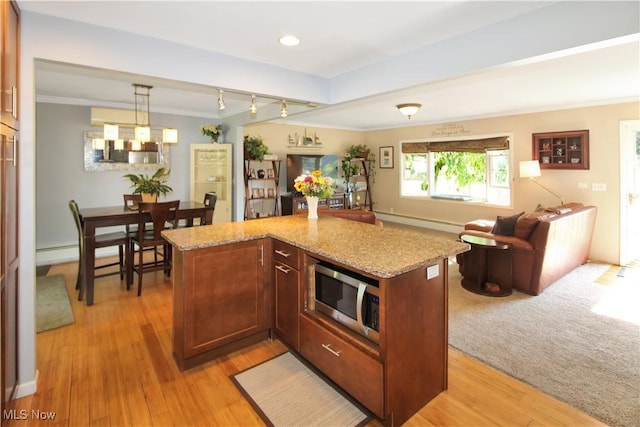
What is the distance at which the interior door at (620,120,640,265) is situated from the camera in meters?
4.88

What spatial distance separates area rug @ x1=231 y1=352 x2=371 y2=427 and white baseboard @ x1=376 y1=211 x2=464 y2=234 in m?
5.48

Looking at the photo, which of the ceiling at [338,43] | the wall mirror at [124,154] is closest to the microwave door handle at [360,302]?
the ceiling at [338,43]

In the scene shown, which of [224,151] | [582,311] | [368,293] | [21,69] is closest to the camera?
[368,293]

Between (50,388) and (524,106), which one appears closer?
(50,388)

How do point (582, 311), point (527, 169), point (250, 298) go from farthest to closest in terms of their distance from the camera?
point (527, 169) → point (582, 311) → point (250, 298)

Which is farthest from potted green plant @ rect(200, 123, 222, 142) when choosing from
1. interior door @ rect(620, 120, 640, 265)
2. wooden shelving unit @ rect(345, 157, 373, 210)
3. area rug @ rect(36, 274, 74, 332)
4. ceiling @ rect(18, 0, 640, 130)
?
interior door @ rect(620, 120, 640, 265)

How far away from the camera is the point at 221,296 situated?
2506 millimetres

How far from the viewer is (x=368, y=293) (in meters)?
1.94

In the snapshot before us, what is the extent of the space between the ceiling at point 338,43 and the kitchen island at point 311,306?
141cm

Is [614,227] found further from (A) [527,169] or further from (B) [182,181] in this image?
(B) [182,181]

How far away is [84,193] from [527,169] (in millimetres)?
6830

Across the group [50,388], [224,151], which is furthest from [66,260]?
[50,388]

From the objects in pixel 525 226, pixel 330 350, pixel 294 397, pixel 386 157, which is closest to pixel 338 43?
pixel 330 350

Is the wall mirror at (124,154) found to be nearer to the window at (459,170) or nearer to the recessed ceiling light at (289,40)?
the recessed ceiling light at (289,40)
